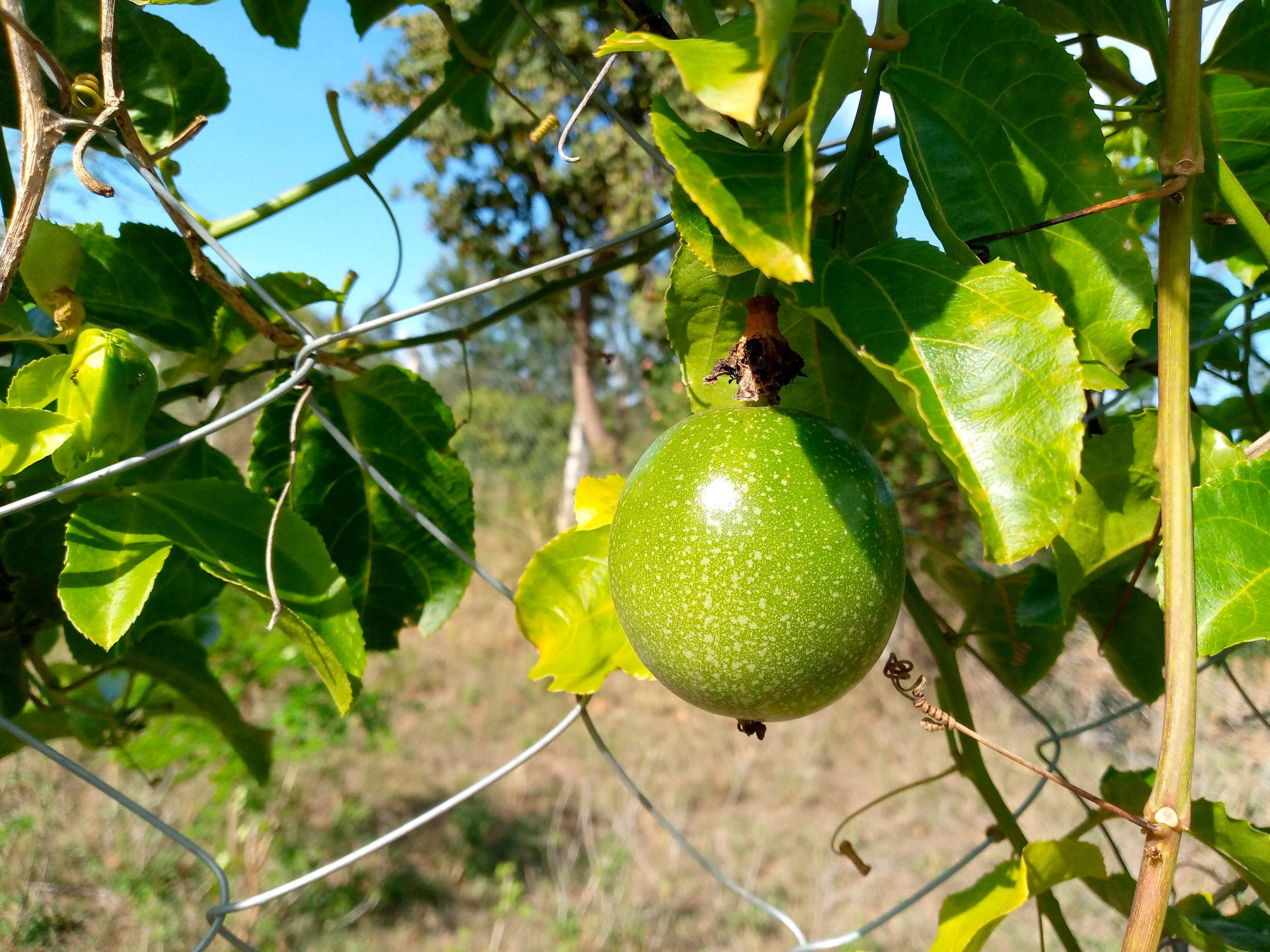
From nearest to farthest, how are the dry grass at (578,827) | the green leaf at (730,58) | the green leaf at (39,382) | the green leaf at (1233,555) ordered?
the green leaf at (730,58), the green leaf at (1233,555), the green leaf at (39,382), the dry grass at (578,827)

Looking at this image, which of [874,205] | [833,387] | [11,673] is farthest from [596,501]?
[11,673]

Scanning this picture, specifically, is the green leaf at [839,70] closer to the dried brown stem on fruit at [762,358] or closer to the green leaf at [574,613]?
the dried brown stem on fruit at [762,358]

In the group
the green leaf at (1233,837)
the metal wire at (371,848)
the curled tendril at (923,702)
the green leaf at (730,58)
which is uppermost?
the green leaf at (730,58)

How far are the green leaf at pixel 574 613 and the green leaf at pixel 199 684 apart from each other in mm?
439

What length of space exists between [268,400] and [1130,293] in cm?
60

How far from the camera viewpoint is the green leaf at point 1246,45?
0.66 metres

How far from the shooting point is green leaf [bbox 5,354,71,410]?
60 centimetres

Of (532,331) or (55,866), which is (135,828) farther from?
(532,331)

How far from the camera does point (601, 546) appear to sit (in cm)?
71

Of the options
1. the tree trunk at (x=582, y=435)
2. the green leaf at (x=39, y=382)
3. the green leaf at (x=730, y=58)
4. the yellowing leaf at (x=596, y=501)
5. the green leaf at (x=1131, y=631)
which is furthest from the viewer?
the tree trunk at (x=582, y=435)

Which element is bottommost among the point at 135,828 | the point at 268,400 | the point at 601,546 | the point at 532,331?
the point at 532,331

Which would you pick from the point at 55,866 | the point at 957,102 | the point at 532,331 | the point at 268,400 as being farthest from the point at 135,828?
the point at 532,331

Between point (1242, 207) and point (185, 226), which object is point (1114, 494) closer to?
point (1242, 207)

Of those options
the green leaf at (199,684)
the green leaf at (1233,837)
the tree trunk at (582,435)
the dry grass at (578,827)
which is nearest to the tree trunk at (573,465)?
the tree trunk at (582,435)
